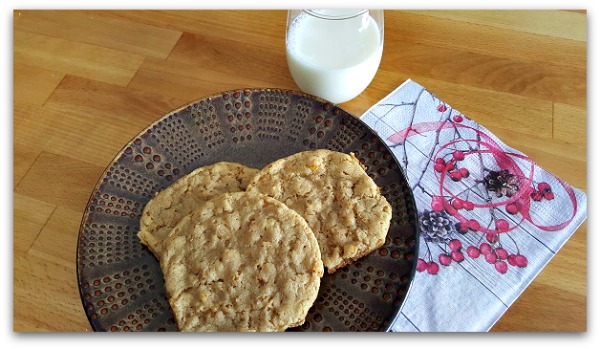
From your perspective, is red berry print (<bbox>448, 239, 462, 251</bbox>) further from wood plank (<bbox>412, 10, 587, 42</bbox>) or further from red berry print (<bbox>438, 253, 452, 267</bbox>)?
wood plank (<bbox>412, 10, 587, 42</bbox>)

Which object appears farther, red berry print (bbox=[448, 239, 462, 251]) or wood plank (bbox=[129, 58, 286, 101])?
wood plank (bbox=[129, 58, 286, 101])

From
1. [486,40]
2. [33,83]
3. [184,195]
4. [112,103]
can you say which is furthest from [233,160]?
[486,40]

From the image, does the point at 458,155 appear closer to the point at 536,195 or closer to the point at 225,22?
the point at 536,195

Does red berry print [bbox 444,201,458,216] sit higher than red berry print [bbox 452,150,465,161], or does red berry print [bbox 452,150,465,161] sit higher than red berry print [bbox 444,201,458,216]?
red berry print [bbox 452,150,465,161]

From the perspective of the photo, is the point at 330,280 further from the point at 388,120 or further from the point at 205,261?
the point at 388,120

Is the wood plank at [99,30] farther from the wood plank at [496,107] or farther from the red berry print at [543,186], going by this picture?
the red berry print at [543,186]

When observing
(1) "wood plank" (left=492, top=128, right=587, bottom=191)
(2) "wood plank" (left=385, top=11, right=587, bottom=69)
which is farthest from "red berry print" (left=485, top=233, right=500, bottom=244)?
(2) "wood plank" (left=385, top=11, right=587, bottom=69)

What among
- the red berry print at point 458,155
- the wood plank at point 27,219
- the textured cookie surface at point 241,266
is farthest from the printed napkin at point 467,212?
the wood plank at point 27,219
